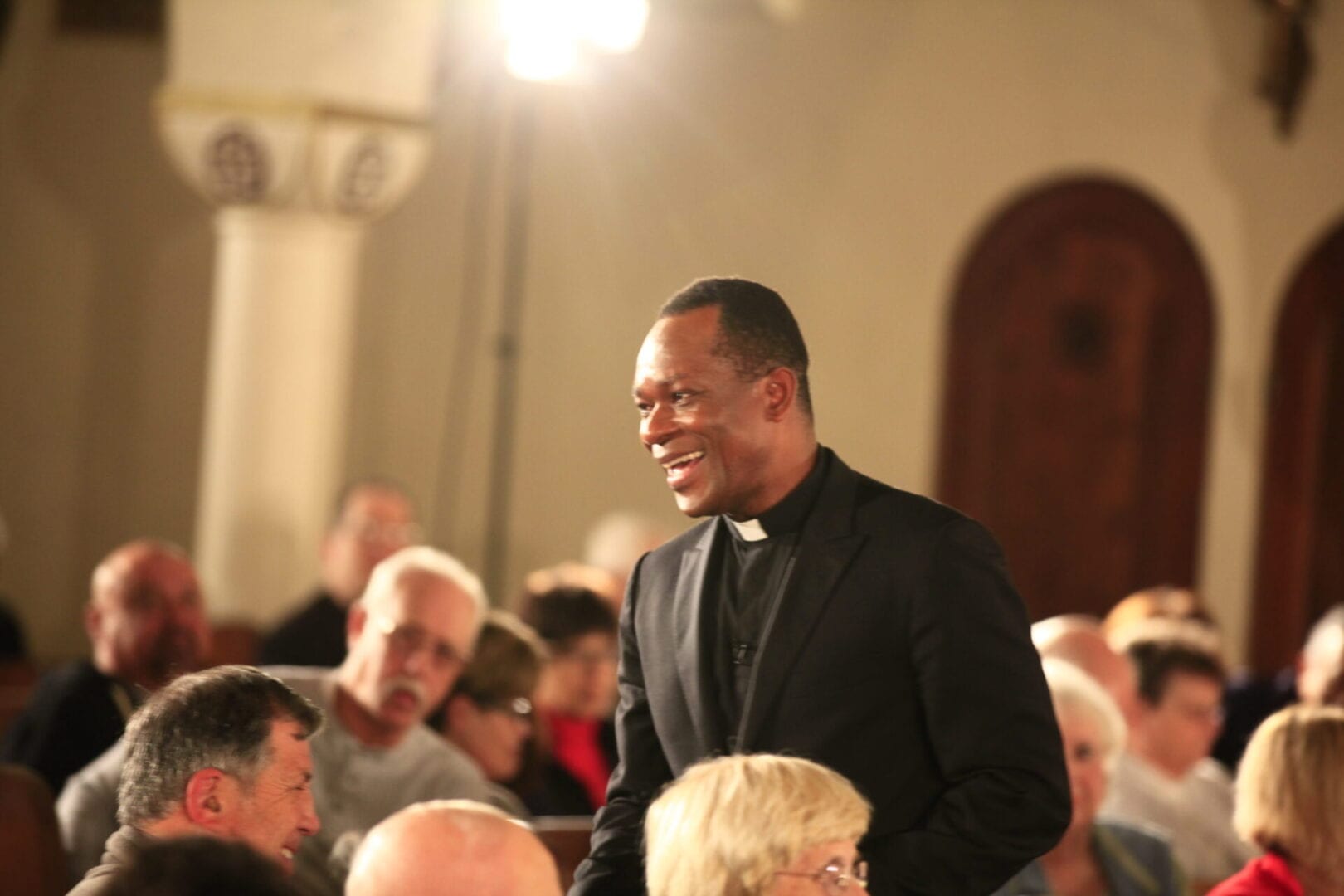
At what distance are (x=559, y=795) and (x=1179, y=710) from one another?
5.32ft

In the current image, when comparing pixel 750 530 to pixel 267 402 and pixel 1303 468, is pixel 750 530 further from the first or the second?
pixel 1303 468

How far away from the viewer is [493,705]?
4492 mm

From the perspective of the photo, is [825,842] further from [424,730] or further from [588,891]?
[424,730]

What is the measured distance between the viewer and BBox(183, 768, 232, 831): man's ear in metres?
2.37

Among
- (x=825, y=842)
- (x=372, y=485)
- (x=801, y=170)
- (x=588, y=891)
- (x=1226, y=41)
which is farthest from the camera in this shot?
(x=801, y=170)

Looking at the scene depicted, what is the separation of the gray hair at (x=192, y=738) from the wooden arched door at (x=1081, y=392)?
625cm

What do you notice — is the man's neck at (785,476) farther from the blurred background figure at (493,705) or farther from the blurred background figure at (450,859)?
the blurred background figure at (493,705)

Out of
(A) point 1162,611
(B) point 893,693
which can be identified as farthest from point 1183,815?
(B) point 893,693

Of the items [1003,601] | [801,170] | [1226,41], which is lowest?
[1003,601]

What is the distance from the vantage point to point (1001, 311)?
27.9 feet

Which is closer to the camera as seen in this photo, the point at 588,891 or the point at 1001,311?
the point at 588,891

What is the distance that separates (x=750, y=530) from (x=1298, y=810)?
1.32 metres

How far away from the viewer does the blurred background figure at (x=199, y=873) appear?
126 centimetres

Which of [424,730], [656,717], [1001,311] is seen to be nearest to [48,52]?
[1001,311]
